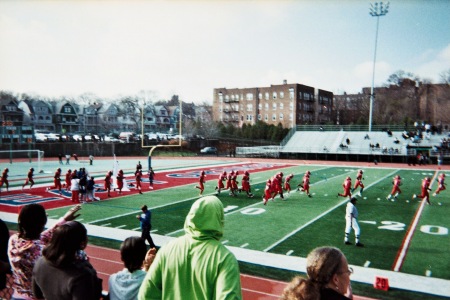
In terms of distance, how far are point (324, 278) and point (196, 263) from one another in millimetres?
810

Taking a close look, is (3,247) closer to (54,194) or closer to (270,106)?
(54,194)

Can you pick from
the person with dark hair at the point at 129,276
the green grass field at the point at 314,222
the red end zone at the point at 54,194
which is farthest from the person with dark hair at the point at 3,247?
the red end zone at the point at 54,194

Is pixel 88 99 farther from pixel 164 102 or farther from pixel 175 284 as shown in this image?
pixel 175 284

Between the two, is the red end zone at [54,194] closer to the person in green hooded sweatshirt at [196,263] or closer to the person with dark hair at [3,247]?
the person with dark hair at [3,247]

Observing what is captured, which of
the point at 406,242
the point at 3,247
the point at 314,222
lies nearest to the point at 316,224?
the point at 314,222

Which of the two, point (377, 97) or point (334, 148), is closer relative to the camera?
point (334, 148)

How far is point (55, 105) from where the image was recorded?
6425 cm

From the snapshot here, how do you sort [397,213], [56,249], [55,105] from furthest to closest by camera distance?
[55,105] → [397,213] → [56,249]

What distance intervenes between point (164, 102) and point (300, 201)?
205ft

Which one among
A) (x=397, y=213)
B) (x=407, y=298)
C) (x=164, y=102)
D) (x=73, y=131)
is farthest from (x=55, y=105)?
(x=407, y=298)

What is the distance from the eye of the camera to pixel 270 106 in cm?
4959

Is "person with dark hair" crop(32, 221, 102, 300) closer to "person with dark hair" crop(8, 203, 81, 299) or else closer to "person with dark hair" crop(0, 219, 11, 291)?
"person with dark hair" crop(8, 203, 81, 299)

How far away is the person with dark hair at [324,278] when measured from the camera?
6.94ft

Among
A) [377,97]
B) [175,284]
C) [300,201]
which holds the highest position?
[377,97]
